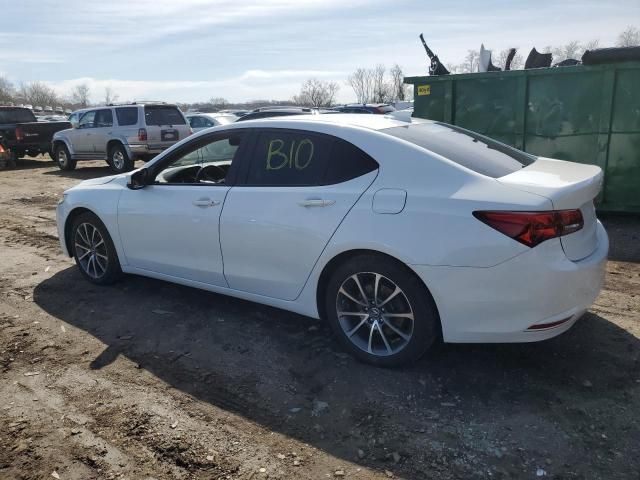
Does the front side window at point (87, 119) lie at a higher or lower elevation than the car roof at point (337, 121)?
lower

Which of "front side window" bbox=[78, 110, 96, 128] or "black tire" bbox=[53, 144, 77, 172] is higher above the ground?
"front side window" bbox=[78, 110, 96, 128]

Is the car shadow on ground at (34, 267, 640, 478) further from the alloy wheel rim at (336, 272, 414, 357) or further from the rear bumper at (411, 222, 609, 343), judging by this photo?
the rear bumper at (411, 222, 609, 343)

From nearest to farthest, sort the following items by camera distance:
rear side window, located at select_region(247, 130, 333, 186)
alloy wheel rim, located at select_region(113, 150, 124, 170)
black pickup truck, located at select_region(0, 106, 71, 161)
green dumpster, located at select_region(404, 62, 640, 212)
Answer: rear side window, located at select_region(247, 130, 333, 186) < green dumpster, located at select_region(404, 62, 640, 212) < alloy wheel rim, located at select_region(113, 150, 124, 170) < black pickup truck, located at select_region(0, 106, 71, 161)

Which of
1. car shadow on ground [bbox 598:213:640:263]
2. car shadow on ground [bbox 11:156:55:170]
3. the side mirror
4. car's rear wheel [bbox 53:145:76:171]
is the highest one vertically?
the side mirror

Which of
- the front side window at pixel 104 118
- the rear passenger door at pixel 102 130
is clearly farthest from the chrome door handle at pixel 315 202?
the front side window at pixel 104 118

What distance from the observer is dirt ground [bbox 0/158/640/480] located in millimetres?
2744

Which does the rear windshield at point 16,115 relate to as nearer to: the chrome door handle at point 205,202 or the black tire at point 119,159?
the black tire at point 119,159

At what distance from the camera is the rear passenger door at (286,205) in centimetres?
359

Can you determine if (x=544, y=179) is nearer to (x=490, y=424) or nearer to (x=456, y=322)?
(x=456, y=322)

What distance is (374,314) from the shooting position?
140 inches

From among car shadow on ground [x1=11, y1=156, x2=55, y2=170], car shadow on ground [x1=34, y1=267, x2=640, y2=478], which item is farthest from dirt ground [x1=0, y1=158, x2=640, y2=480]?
car shadow on ground [x1=11, y1=156, x2=55, y2=170]

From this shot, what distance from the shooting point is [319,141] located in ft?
12.5

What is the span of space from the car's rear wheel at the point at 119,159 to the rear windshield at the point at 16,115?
19.7 ft

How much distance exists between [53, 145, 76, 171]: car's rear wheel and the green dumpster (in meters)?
12.6
